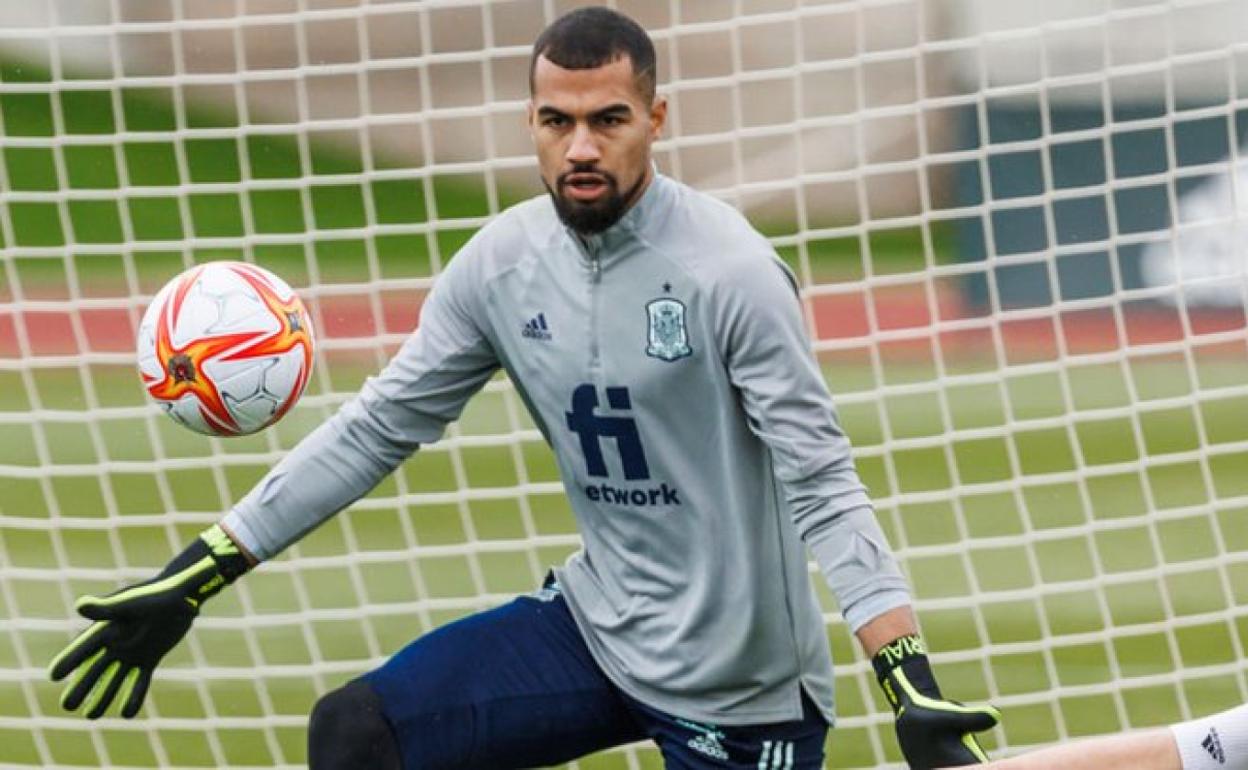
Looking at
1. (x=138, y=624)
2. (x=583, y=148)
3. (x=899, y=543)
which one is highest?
(x=583, y=148)

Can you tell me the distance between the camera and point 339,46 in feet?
41.3

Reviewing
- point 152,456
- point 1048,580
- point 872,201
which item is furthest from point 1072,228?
point 152,456

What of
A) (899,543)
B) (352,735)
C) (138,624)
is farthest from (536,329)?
(899,543)

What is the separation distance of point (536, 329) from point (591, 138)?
38 centimetres

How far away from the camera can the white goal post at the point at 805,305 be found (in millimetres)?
5629

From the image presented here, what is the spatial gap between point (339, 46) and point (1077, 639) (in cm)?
800

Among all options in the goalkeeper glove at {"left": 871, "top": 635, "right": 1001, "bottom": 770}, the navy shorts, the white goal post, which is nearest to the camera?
the goalkeeper glove at {"left": 871, "top": 635, "right": 1001, "bottom": 770}

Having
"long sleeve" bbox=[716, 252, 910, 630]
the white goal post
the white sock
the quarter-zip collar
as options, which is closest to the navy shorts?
"long sleeve" bbox=[716, 252, 910, 630]

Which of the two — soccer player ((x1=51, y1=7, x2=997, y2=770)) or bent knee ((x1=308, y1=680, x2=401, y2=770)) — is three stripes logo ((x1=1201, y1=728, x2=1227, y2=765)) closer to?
soccer player ((x1=51, y1=7, x2=997, y2=770))

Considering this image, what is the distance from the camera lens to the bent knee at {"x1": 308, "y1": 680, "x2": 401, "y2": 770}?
362cm

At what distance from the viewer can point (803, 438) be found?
11.1ft

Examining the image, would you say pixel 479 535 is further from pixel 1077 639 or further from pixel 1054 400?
pixel 1054 400

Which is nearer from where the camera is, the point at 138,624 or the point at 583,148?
the point at 583,148

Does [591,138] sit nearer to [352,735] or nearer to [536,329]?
[536,329]
